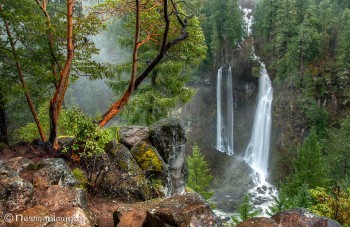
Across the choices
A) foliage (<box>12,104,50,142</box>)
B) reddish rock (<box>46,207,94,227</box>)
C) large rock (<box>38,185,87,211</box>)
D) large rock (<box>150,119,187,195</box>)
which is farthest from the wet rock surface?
foliage (<box>12,104,50,142</box>)

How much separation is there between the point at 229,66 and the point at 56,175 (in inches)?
1415

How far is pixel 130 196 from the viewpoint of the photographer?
6.50 meters

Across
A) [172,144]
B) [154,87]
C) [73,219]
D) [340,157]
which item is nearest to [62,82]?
[172,144]

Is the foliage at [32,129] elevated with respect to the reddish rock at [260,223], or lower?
elevated

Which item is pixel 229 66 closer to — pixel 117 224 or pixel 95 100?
pixel 95 100

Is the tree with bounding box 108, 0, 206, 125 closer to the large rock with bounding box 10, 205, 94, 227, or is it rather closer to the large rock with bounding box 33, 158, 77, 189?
the large rock with bounding box 33, 158, 77, 189

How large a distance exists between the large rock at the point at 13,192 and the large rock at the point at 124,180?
74.0 inches

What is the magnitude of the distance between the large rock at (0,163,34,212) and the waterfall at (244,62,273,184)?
1166 inches

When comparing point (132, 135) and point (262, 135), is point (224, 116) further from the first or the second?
point (132, 135)

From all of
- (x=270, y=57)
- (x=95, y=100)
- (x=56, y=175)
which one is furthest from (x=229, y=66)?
(x=56, y=175)

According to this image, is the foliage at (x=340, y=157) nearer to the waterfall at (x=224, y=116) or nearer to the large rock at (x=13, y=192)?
the waterfall at (x=224, y=116)

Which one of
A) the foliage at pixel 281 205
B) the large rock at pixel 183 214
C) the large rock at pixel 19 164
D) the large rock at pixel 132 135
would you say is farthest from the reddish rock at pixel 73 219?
the foliage at pixel 281 205

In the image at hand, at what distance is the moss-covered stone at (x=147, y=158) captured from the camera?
24.8ft

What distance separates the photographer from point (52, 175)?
5.75 metres
